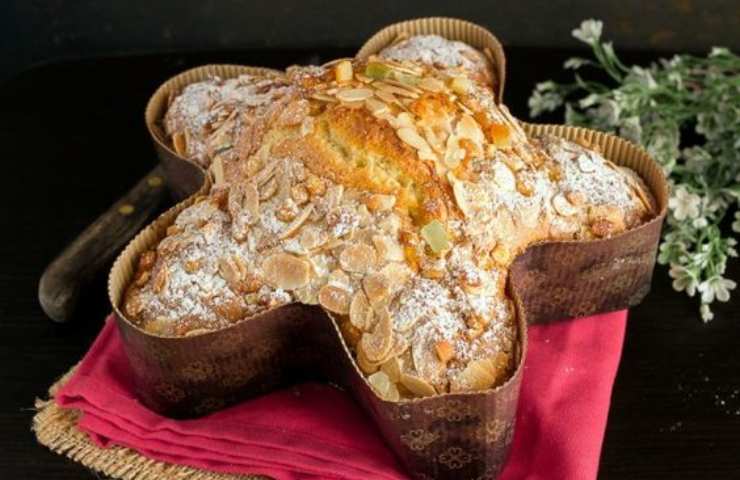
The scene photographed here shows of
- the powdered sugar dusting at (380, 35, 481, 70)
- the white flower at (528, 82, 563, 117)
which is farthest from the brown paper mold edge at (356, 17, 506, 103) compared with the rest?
the white flower at (528, 82, 563, 117)

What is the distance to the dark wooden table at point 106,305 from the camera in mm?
1383

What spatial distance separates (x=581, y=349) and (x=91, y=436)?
26.5 inches

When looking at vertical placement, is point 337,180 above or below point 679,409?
above

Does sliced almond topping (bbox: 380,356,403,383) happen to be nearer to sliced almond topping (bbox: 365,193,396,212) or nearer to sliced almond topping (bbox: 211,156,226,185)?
sliced almond topping (bbox: 365,193,396,212)

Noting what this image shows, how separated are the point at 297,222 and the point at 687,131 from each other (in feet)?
3.05

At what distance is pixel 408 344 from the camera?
126 cm

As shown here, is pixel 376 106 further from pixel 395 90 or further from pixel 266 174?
pixel 266 174

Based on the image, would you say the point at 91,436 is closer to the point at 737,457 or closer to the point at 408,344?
the point at 408,344

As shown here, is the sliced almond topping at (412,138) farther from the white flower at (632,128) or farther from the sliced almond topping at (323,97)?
the white flower at (632,128)

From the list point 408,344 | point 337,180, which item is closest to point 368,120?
point 337,180

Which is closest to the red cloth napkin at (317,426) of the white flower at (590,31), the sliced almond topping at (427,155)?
the sliced almond topping at (427,155)

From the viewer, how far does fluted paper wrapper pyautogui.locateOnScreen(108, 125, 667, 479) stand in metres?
1.24

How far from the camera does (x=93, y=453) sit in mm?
1368

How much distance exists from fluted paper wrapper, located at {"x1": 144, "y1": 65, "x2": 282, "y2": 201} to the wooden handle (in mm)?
62
